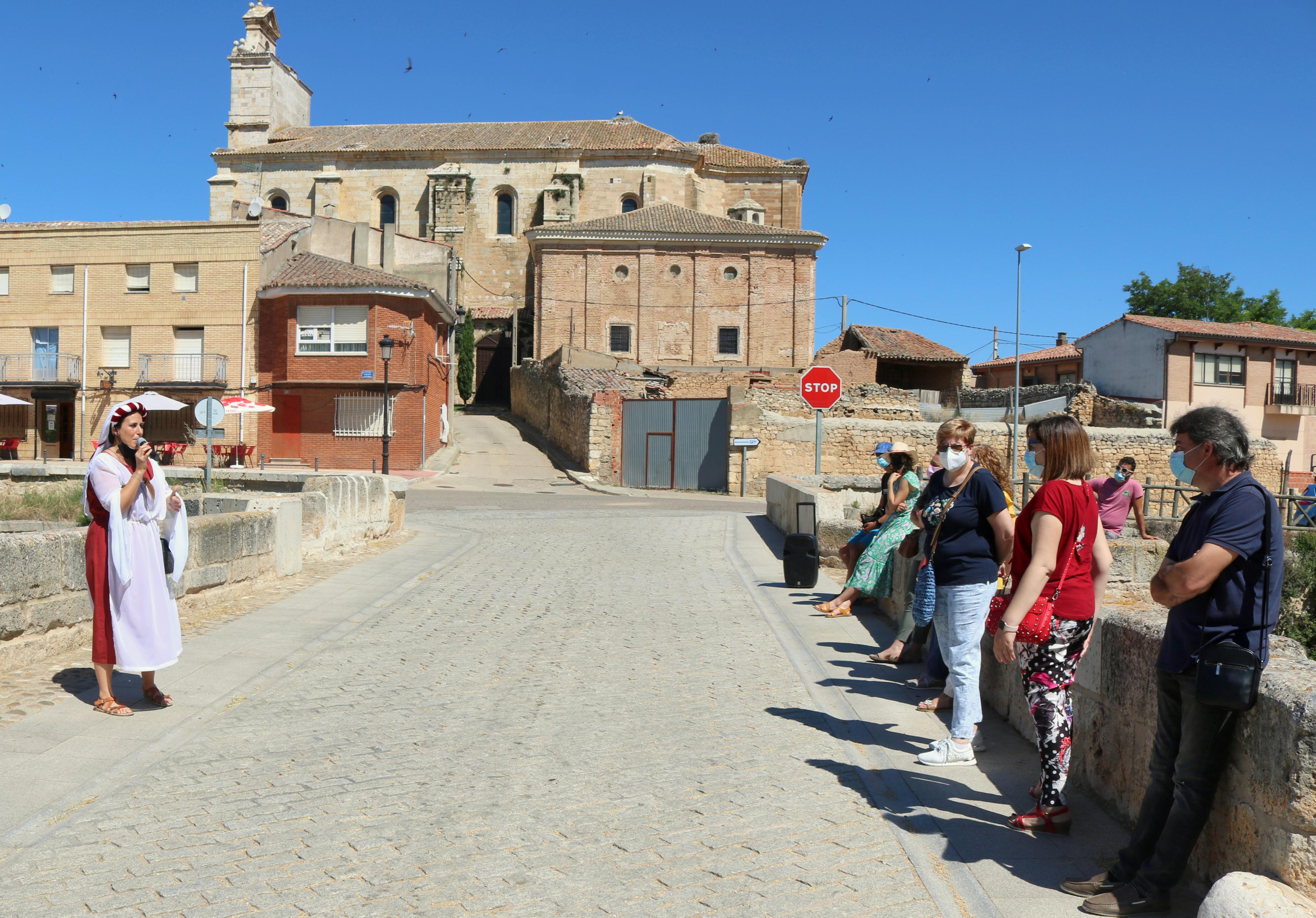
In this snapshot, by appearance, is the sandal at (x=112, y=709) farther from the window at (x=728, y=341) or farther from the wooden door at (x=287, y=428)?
the window at (x=728, y=341)

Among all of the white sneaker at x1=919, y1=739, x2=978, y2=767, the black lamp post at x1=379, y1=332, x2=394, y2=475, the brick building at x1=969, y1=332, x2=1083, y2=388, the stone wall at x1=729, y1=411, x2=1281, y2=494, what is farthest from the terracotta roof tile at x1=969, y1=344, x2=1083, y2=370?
the white sneaker at x1=919, y1=739, x2=978, y2=767

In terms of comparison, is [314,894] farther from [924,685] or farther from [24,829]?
[924,685]

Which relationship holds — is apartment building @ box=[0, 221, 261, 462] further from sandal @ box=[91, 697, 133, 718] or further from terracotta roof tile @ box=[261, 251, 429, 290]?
sandal @ box=[91, 697, 133, 718]

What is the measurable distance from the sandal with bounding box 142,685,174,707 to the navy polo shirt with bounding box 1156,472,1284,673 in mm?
5455

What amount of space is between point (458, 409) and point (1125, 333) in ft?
103

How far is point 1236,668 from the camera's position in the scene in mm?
3174

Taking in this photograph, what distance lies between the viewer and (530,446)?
37.4 metres

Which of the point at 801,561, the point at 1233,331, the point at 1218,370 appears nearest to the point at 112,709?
the point at 801,561

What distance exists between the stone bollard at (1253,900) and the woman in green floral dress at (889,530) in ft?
17.8

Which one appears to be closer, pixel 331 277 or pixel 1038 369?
pixel 331 277

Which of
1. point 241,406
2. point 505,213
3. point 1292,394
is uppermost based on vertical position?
point 505,213

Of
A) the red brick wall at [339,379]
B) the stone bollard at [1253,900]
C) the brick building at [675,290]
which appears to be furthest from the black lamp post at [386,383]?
the stone bollard at [1253,900]

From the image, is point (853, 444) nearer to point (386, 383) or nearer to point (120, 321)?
point (386, 383)

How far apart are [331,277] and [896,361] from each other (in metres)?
27.4
